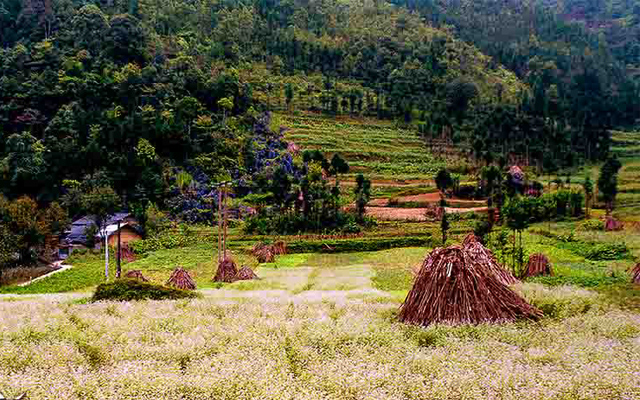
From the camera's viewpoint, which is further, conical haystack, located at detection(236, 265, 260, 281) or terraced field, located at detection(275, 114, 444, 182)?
terraced field, located at detection(275, 114, 444, 182)

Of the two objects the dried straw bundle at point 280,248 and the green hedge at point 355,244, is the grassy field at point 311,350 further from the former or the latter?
the dried straw bundle at point 280,248

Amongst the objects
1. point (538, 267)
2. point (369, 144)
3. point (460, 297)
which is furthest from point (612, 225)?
point (369, 144)

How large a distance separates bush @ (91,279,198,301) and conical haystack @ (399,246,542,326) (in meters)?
5.77

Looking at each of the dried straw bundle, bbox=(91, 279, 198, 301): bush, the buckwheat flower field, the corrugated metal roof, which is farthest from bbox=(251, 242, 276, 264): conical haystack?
the buckwheat flower field

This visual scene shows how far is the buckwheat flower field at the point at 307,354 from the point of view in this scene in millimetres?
6578

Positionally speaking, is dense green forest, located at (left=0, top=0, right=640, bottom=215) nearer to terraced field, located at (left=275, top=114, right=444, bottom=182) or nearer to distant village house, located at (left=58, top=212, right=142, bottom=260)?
terraced field, located at (left=275, top=114, right=444, bottom=182)

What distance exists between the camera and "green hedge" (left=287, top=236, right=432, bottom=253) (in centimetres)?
3766

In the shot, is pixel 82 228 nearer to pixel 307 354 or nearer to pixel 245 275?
pixel 245 275

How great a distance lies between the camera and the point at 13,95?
6003 centimetres

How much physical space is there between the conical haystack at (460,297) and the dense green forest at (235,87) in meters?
40.2

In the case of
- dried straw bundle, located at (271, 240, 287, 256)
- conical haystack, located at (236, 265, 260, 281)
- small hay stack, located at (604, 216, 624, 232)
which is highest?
small hay stack, located at (604, 216, 624, 232)

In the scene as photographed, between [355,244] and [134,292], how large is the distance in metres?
25.6

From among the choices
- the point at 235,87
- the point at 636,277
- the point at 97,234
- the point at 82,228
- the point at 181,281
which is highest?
the point at 235,87

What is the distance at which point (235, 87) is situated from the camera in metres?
64.2
